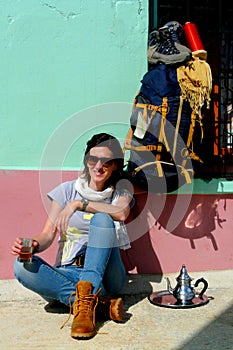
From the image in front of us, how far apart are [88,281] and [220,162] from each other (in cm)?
147

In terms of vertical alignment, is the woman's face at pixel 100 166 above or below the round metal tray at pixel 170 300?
above

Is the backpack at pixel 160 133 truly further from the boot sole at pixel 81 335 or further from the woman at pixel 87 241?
the boot sole at pixel 81 335

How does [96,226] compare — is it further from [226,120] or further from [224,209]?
[226,120]

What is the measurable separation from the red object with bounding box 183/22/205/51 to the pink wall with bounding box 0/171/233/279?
99 centimetres

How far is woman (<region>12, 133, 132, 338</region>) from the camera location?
268 centimetres

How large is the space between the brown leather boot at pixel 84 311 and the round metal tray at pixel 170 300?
582 mm

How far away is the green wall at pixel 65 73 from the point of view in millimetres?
3260

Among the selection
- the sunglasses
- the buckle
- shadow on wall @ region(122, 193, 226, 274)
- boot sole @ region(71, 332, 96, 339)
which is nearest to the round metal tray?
shadow on wall @ region(122, 193, 226, 274)

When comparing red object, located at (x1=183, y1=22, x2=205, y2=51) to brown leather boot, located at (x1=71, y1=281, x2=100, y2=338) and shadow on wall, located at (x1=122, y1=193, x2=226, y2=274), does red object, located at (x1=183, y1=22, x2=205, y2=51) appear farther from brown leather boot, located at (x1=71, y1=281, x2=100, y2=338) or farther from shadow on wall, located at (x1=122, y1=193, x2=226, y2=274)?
brown leather boot, located at (x1=71, y1=281, x2=100, y2=338)

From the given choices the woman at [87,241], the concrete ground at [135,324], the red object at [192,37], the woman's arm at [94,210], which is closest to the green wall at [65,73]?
the red object at [192,37]

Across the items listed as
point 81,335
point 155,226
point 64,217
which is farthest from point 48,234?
point 155,226

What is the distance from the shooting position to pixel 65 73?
131 inches

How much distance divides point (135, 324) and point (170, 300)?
17.4 inches

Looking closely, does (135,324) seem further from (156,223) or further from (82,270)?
(156,223)
